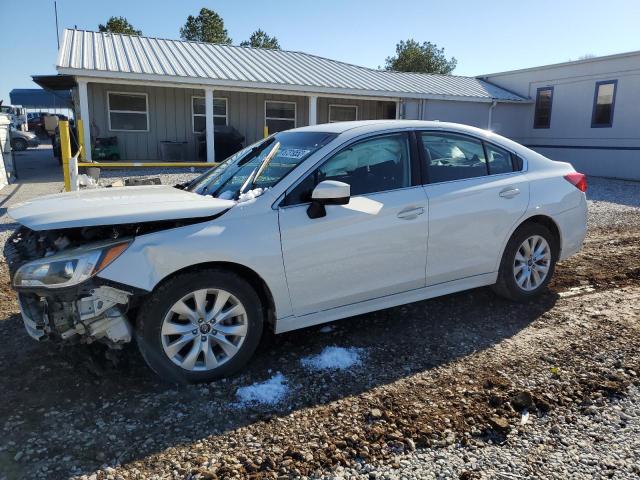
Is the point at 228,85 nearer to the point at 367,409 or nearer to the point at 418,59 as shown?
the point at 367,409

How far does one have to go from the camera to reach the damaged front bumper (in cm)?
303

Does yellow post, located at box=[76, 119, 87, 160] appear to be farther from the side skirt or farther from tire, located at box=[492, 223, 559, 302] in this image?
tire, located at box=[492, 223, 559, 302]

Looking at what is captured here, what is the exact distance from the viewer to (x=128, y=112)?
17.0 meters

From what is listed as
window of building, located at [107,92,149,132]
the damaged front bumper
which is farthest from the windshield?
window of building, located at [107,92,149,132]

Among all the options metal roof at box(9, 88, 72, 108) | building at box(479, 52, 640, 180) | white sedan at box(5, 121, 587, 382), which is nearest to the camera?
white sedan at box(5, 121, 587, 382)

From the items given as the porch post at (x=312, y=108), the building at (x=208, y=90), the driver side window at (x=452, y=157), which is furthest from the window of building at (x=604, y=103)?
the driver side window at (x=452, y=157)

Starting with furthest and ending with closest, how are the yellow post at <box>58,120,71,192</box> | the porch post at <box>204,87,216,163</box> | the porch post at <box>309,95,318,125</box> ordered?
the porch post at <box>309,95,318,125</box> → the porch post at <box>204,87,216,163</box> → the yellow post at <box>58,120,71,192</box>

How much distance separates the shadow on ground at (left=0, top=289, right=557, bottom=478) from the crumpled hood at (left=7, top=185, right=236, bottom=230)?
107 cm

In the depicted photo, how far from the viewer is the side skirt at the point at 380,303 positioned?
3.62m

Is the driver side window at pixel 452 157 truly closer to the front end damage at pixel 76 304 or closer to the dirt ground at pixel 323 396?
the dirt ground at pixel 323 396

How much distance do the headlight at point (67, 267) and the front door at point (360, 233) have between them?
1125 mm

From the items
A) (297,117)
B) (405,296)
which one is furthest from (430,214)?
(297,117)

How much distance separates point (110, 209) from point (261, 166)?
1206 millimetres

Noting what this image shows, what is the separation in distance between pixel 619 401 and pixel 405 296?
62.5 inches
